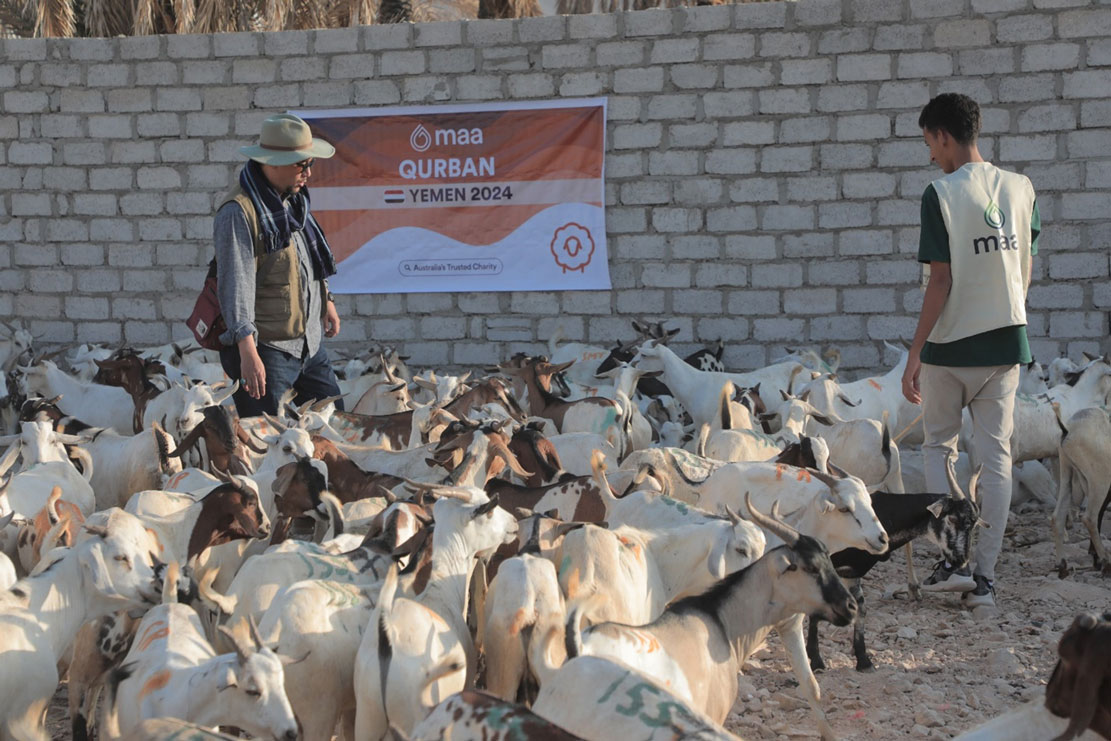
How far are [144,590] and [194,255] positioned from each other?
7685mm

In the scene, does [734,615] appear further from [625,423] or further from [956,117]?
[625,423]

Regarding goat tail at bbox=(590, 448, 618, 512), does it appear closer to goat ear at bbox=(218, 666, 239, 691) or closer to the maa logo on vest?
the maa logo on vest

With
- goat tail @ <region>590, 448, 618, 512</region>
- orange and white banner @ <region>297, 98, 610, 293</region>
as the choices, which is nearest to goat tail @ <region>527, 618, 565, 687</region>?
goat tail @ <region>590, 448, 618, 512</region>

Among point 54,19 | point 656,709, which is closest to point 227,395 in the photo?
point 656,709

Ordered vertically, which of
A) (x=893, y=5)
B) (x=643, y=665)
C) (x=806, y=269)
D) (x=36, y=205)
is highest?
(x=893, y=5)

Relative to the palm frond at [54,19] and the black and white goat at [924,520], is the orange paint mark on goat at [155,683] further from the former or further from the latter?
the palm frond at [54,19]

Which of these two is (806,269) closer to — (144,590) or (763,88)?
(763,88)

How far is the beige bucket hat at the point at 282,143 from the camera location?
5637 mm

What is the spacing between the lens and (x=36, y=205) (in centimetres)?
1151

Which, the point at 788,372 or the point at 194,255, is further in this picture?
the point at 194,255

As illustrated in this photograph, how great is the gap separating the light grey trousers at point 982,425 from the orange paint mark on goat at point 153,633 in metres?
3.36

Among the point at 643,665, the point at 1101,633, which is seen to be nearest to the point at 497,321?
the point at 643,665

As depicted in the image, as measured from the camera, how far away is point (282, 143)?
568 centimetres

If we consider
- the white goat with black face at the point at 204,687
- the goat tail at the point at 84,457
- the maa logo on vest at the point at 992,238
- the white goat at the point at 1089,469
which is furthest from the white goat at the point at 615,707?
the white goat at the point at 1089,469
